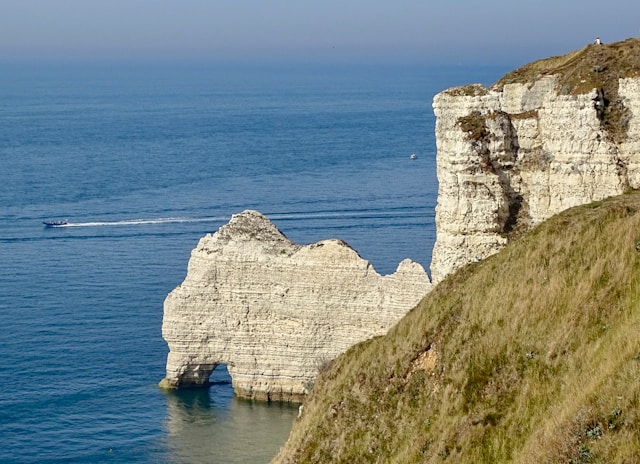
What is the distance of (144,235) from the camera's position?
78250 millimetres

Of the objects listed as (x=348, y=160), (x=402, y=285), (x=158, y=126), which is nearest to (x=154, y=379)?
(x=402, y=285)

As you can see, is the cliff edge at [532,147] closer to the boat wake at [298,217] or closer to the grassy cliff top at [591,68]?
the grassy cliff top at [591,68]

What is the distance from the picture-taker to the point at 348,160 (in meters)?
112

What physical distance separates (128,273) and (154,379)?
19.4 metres

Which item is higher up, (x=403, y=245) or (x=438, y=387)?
(x=438, y=387)

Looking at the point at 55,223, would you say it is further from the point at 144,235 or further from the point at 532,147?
the point at 532,147

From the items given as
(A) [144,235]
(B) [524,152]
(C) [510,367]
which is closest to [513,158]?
(B) [524,152]

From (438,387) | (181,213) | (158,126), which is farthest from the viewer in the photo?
(158,126)

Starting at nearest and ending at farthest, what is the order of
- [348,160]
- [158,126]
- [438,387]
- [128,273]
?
[438,387]
[128,273]
[348,160]
[158,126]

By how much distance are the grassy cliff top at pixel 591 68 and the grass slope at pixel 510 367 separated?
7.89 metres

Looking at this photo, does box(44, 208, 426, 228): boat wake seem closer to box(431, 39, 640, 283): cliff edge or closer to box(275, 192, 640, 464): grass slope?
box(431, 39, 640, 283): cliff edge

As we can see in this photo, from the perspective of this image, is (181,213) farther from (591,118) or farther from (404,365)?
(404,365)

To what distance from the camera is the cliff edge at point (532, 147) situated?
35.8 meters

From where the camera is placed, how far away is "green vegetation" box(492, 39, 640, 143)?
35875 millimetres
